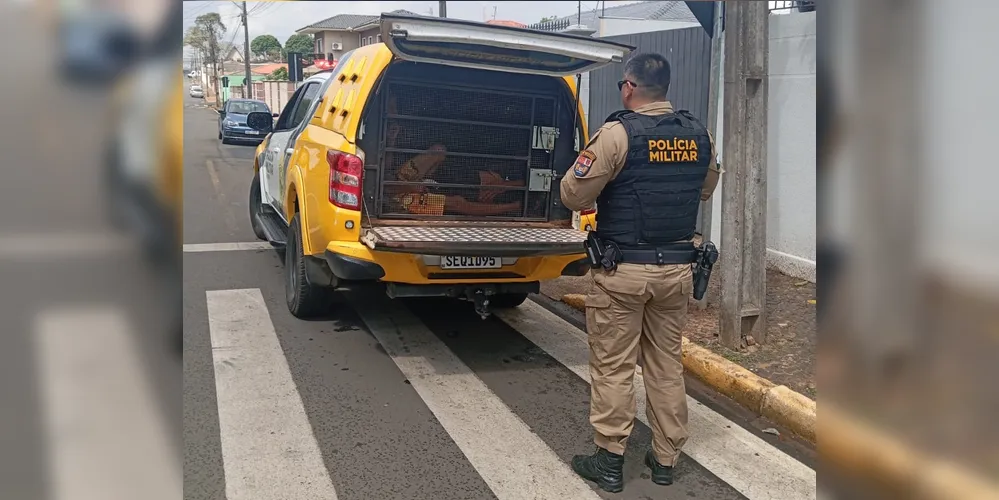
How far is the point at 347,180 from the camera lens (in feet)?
15.0

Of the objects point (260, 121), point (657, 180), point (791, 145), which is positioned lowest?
point (657, 180)

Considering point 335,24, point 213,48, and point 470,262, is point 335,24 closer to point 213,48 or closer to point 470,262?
point 213,48

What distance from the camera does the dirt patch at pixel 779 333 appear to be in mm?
4582

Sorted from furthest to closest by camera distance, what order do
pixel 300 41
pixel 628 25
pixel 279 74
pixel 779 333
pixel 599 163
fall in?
pixel 279 74
pixel 300 41
pixel 628 25
pixel 779 333
pixel 599 163

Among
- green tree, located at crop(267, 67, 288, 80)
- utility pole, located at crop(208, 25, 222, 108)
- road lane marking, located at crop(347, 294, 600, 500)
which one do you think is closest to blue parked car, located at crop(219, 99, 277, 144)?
utility pole, located at crop(208, 25, 222, 108)

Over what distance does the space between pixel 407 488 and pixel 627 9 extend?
19.9m

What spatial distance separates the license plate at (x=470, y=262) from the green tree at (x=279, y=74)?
18.7 metres

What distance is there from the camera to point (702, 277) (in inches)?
136

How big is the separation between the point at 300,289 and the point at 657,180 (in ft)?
10.7

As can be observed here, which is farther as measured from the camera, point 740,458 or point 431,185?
point 431,185

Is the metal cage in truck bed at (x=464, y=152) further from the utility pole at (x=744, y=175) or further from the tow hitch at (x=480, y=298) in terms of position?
the utility pole at (x=744, y=175)
